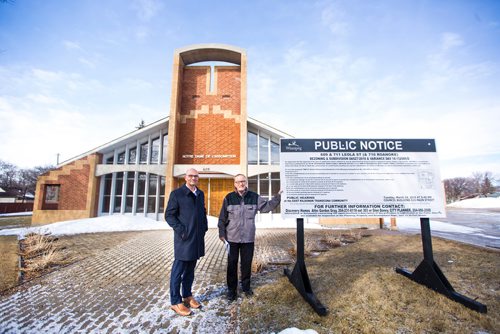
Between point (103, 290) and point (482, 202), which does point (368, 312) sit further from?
point (482, 202)

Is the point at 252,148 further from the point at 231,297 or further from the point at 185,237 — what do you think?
the point at 185,237

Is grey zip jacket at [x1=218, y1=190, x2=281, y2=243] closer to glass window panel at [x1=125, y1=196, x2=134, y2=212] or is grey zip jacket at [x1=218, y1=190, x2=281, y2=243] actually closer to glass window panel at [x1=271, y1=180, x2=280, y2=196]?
glass window panel at [x1=271, y1=180, x2=280, y2=196]

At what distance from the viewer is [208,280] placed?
14.9 feet

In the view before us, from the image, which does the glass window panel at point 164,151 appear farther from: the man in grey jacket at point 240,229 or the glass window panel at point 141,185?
the man in grey jacket at point 240,229

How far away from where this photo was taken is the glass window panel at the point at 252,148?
1495cm

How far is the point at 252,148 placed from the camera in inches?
599

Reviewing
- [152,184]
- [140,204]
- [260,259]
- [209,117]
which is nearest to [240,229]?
[260,259]

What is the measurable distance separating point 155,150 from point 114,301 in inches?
513

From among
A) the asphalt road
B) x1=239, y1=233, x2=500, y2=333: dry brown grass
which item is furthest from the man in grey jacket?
the asphalt road

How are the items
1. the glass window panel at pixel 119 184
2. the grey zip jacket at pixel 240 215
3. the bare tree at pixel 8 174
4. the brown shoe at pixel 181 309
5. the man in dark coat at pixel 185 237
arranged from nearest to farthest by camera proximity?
the brown shoe at pixel 181 309
the man in dark coat at pixel 185 237
the grey zip jacket at pixel 240 215
the glass window panel at pixel 119 184
the bare tree at pixel 8 174

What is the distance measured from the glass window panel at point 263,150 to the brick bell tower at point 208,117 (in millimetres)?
1675

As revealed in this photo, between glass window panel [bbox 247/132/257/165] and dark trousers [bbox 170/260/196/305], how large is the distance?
1155cm

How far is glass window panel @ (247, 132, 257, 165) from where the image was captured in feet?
49.0

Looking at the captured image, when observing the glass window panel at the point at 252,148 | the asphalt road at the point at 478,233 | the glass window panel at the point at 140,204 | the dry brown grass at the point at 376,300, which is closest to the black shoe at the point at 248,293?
the dry brown grass at the point at 376,300
